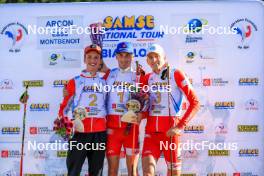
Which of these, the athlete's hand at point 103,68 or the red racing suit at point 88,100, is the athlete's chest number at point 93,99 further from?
the athlete's hand at point 103,68

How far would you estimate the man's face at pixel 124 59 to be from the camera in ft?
17.9

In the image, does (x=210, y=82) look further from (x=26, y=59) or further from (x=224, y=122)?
(x=26, y=59)

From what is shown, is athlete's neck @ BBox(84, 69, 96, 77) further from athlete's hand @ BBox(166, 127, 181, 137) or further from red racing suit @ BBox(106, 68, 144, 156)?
athlete's hand @ BBox(166, 127, 181, 137)

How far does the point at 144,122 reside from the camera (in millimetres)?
5574

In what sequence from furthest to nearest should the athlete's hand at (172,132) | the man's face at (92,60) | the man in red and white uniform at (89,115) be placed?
1. the man's face at (92,60)
2. the man in red and white uniform at (89,115)
3. the athlete's hand at (172,132)

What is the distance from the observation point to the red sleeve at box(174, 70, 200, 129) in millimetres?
5285

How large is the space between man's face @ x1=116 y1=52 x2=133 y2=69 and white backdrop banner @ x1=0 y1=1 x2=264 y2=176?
0.36 ft

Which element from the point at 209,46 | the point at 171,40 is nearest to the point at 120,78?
the point at 171,40

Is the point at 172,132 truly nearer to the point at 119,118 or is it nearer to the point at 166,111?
the point at 166,111

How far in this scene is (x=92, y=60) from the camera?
17.9 ft

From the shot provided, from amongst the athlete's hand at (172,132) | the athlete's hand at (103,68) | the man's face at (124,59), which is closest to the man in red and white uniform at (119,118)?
the man's face at (124,59)

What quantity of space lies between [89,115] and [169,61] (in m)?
1.10

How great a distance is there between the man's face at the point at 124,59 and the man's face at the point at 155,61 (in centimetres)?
22

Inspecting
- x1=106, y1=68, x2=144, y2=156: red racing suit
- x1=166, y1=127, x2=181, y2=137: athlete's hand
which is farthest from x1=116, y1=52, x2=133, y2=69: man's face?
x1=166, y1=127, x2=181, y2=137: athlete's hand
